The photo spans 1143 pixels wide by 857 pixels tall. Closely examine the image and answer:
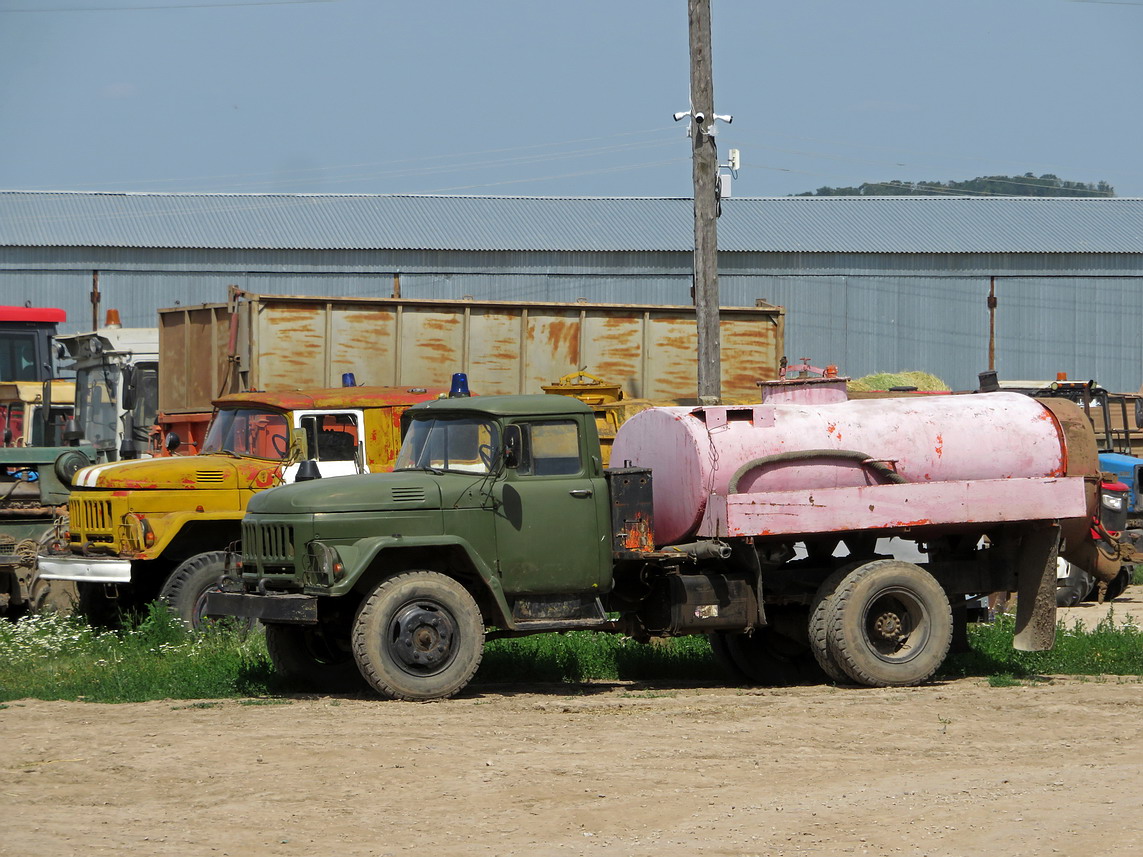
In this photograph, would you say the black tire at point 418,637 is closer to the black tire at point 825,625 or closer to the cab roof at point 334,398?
the black tire at point 825,625

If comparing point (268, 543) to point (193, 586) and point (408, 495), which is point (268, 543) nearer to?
point (408, 495)

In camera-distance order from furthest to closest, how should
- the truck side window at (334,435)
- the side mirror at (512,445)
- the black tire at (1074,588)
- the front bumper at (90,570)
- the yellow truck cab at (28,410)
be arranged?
the yellow truck cab at (28,410)
the black tire at (1074,588)
the truck side window at (334,435)
the front bumper at (90,570)
the side mirror at (512,445)

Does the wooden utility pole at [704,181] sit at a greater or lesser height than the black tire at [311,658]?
greater

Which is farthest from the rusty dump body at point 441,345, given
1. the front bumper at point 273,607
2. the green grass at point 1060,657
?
the green grass at point 1060,657

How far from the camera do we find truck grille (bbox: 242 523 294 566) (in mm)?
10578

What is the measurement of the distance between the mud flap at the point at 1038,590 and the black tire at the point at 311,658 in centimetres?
515

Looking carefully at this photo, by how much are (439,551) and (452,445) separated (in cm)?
81

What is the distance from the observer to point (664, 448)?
11.5 m

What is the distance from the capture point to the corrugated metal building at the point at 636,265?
4288 cm

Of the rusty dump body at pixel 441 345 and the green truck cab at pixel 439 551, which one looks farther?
the rusty dump body at pixel 441 345

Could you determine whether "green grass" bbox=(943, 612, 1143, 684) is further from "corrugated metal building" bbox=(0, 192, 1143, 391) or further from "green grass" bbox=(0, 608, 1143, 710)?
"corrugated metal building" bbox=(0, 192, 1143, 391)

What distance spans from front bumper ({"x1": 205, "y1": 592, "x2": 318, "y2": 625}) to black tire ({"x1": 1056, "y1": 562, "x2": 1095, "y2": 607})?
10.8 m

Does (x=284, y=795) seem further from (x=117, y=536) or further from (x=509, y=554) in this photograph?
(x=117, y=536)

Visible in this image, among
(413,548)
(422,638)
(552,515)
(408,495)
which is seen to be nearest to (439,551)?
(413,548)
